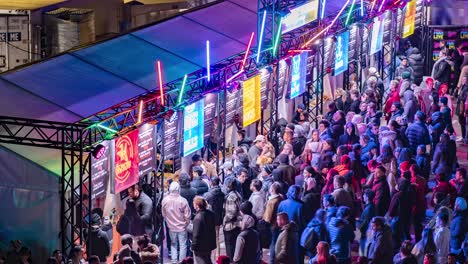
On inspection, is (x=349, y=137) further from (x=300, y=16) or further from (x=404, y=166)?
(x=300, y=16)

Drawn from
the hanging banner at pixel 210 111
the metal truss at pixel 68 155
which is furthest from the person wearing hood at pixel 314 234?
the hanging banner at pixel 210 111

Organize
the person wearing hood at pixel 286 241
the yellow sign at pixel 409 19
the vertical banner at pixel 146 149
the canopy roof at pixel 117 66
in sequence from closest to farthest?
the person wearing hood at pixel 286 241, the canopy roof at pixel 117 66, the vertical banner at pixel 146 149, the yellow sign at pixel 409 19

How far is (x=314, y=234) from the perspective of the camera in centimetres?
1580

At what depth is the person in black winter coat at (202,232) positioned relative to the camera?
16.6 meters

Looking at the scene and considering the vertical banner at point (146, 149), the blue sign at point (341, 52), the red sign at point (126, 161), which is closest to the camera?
the red sign at point (126, 161)

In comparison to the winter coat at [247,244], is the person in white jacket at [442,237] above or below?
above

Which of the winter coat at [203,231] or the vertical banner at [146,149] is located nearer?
the winter coat at [203,231]

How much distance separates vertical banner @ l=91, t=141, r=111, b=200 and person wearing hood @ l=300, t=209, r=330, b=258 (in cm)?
290

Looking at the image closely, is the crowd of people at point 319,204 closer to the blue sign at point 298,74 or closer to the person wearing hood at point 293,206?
the person wearing hood at point 293,206

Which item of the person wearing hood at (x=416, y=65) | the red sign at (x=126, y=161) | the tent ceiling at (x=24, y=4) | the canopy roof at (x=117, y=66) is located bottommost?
the person wearing hood at (x=416, y=65)

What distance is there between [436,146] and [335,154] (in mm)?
2054

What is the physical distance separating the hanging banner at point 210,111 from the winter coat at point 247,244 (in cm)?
425

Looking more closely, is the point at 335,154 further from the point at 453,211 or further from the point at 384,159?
the point at 453,211

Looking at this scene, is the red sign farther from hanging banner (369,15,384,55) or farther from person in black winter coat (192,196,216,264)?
hanging banner (369,15,384,55)
